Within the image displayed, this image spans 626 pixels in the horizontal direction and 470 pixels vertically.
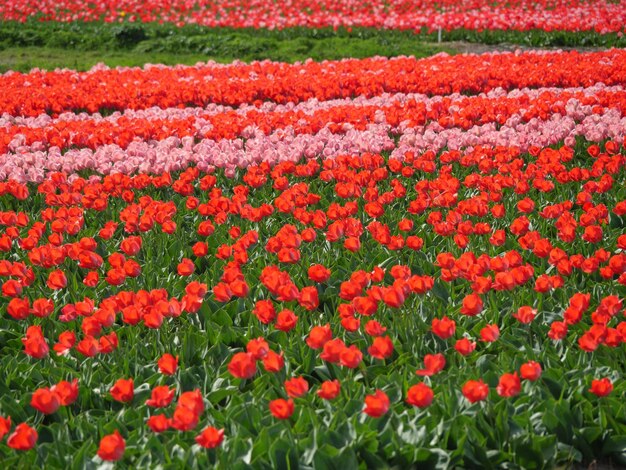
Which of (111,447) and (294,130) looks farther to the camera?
(294,130)

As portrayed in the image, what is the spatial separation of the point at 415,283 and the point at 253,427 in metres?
0.91

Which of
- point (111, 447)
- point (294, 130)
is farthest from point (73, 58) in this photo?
point (111, 447)

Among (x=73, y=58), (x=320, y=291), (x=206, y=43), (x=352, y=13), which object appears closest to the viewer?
(x=320, y=291)

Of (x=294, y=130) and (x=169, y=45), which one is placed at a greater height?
(x=294, y=130)

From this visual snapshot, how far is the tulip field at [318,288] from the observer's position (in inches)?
108

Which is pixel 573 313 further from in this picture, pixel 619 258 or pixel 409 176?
pixel 409 176

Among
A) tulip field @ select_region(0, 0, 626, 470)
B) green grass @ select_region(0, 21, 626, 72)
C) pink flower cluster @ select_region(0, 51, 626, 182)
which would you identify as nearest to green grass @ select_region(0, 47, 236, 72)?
green grass @ select_region(0, 21, 626, 72)

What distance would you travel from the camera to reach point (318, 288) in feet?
13.2

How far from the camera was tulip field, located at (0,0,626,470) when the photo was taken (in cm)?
275

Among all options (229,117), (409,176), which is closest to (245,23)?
(229,117)

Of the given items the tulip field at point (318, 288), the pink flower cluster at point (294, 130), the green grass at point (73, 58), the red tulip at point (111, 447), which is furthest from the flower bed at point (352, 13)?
the red tulip at point (111, 447)

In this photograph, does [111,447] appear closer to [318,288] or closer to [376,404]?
[376,404]

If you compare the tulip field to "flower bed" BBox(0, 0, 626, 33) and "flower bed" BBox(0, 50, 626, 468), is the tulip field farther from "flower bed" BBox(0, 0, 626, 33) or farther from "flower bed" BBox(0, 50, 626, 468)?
"flower bed" BBox(0, 0, 626, 33)

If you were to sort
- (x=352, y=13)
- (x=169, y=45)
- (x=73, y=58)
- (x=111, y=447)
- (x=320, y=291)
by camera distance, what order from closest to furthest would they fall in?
(x=111, y=447) → (x=320, y=291) → (x=73, y=58) → (x=169, y=45) → (x=352, y=13)
